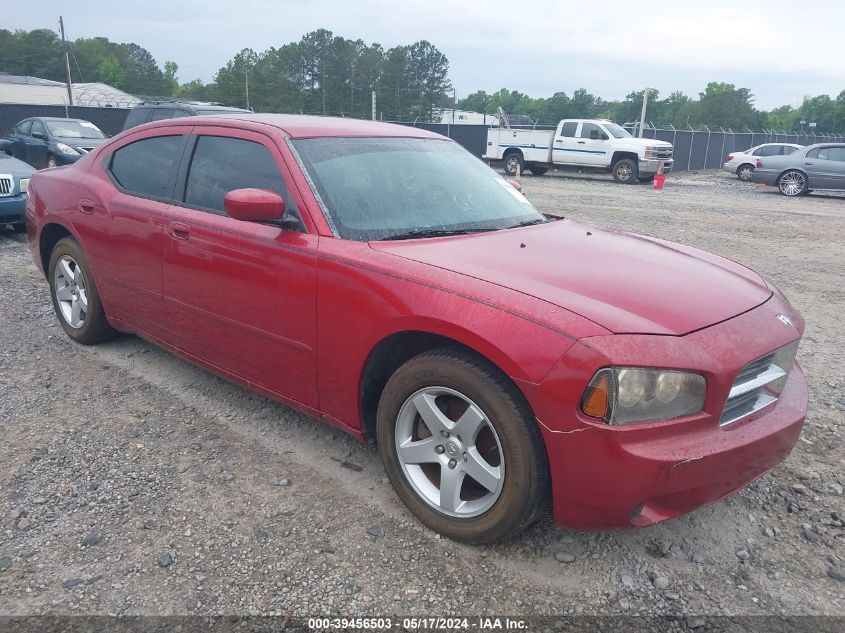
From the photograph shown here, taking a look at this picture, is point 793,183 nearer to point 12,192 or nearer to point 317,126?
point 317,126

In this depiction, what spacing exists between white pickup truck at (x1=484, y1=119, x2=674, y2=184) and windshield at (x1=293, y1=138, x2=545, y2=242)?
62.5 feet

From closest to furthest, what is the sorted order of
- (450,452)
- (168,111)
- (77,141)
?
(450,452) < (168,111) < (77,141)

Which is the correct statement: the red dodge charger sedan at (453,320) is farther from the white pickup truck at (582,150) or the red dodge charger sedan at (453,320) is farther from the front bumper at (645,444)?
the white pickup truck at (582,150)

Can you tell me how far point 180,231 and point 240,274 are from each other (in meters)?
0.59

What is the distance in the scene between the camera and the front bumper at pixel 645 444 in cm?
216

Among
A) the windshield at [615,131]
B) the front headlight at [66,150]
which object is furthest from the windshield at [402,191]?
the windshield at [615,131]

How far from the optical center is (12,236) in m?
9.02

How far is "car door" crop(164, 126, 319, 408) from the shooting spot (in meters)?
3.01

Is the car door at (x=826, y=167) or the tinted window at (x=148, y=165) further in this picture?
the car door at (x=826, y=167)

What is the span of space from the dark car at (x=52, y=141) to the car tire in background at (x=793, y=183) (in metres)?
18.0

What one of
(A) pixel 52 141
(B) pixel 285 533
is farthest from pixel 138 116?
(B) pixel 285 533

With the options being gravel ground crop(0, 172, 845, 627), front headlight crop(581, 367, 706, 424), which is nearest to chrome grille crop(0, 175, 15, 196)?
gravel ground crop(0, 172, 845, 627)

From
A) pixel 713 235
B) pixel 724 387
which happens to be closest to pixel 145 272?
pixel 724 387

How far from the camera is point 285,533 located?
8.87ft
